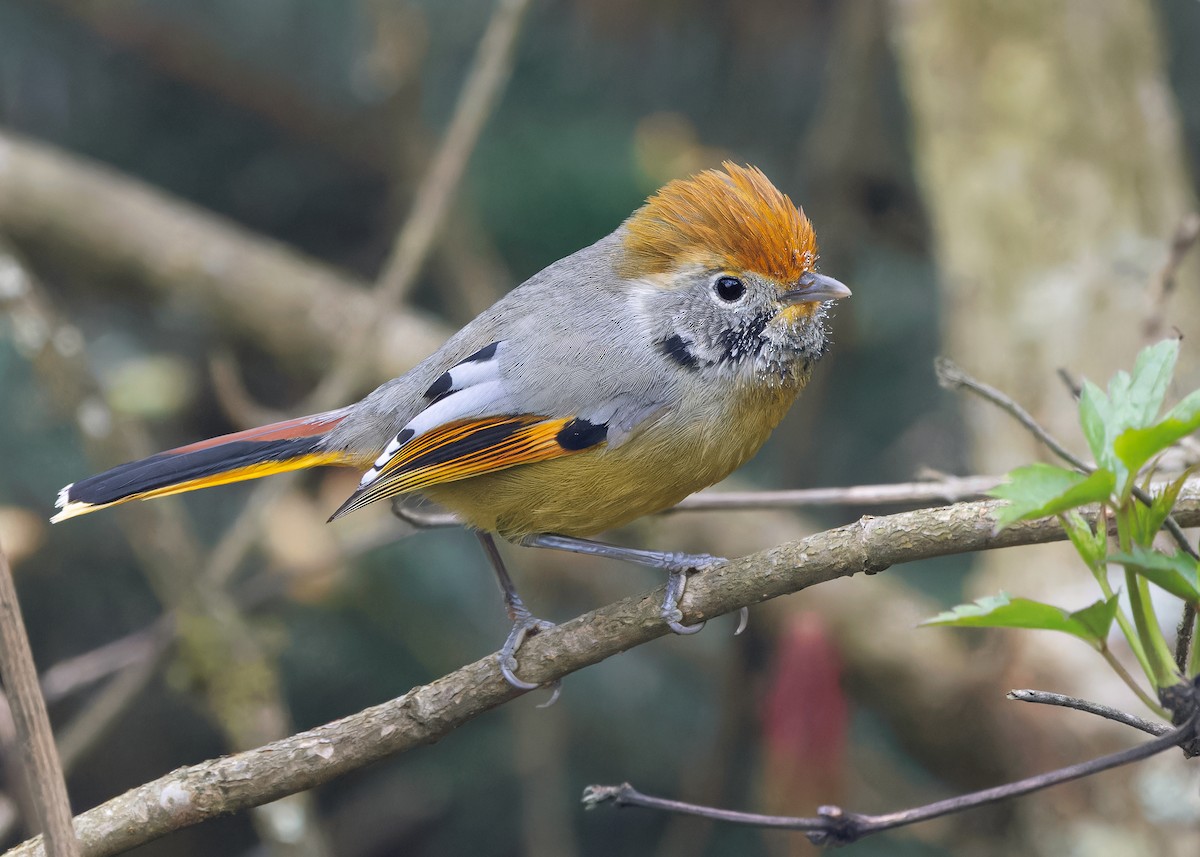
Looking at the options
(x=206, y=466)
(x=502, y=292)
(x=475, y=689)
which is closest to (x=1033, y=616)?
(x=475, y=689)

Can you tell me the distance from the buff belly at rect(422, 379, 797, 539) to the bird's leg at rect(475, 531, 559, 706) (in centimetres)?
14

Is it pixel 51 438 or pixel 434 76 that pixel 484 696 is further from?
pixel 434 76

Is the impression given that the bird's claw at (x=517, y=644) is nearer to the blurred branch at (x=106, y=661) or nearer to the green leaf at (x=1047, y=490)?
the green leaf at (x=1047, y=490)

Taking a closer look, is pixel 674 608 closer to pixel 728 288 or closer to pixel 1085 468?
pixel 1085 468

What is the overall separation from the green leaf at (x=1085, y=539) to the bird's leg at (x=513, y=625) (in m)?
0.85

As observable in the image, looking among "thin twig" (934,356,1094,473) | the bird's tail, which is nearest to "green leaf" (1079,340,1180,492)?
"thin twig" (934,356,1094,473)

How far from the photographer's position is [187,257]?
4762 mm

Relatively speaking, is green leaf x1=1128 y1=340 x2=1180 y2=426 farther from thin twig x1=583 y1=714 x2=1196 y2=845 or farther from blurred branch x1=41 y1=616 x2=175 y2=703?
blurred branch x1=41 y1=616 x2=175 y2=703

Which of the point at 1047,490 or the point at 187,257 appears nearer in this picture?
the point at 1047,490

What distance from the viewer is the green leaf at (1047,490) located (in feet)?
3.97

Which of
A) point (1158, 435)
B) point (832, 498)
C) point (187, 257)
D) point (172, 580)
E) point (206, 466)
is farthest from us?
point (187, 257)

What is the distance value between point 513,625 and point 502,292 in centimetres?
236

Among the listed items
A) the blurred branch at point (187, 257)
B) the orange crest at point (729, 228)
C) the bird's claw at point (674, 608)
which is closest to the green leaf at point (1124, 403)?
the bird's claw at point (674, 608)

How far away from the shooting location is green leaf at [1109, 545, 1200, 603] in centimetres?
123
